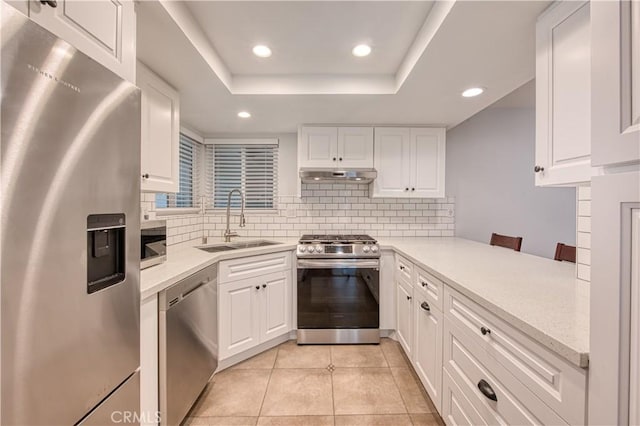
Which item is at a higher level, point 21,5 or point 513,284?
point 21,5

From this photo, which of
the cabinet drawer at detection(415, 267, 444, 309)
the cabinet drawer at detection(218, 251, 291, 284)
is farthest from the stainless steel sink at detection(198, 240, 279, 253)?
the cabinet drawer at detection(415, 267, 444, 309)

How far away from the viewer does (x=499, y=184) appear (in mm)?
3041

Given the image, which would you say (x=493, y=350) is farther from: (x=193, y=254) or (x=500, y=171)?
(x=500, y=171)

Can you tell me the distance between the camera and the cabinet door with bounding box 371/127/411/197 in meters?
2.70

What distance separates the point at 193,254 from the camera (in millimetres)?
2016

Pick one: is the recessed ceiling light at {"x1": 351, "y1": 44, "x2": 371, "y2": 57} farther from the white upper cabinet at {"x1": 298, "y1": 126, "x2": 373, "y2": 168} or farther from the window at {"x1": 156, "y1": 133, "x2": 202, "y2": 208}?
the window at {"x1": 156, "y1": 133, "x2": 202, "y2": 208}

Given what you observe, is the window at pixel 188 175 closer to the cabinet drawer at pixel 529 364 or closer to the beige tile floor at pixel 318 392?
the beige tile floor at pixel 318 392

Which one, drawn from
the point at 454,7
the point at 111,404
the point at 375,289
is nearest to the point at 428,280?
the point at 375,289

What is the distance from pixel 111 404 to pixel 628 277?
1.47 metres

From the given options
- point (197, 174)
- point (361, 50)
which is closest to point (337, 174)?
point (361, 50)

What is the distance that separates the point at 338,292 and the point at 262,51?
2.00 m

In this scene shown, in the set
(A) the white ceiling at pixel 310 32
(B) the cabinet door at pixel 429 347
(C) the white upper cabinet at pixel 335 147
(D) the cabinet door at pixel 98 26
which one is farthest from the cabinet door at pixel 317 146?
(D) the cabinet door at pixel 98 26

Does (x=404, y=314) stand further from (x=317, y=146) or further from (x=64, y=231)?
(x=64, y=231)

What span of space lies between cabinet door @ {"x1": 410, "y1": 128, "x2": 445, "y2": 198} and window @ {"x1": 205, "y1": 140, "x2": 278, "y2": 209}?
1583 millimetres
